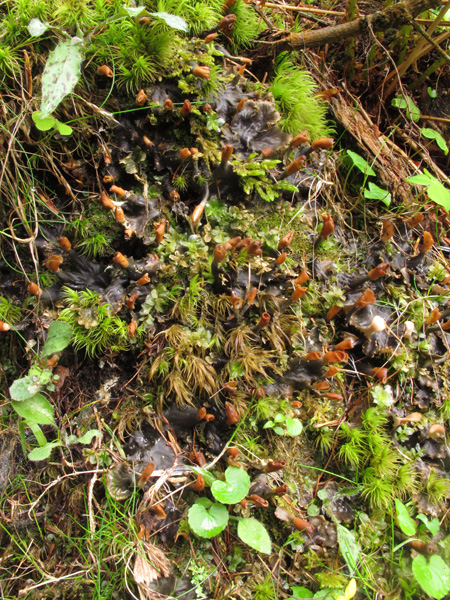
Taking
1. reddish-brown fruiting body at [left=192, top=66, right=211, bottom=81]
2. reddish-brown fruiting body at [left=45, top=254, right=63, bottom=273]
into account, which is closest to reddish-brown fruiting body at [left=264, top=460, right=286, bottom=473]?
reddish-brown fruiting body at [left=45, top=254, right=63, bottom=273]

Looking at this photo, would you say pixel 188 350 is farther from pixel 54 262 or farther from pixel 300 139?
pixel 300 139

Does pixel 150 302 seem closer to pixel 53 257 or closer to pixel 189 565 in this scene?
pixel 53 257

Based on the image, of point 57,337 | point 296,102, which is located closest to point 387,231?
point 296,102

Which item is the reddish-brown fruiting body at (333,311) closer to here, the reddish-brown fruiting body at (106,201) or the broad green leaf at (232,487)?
the broad green leaf at (232,487)

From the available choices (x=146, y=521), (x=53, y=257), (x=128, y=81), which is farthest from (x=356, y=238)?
(x=146, y=521)

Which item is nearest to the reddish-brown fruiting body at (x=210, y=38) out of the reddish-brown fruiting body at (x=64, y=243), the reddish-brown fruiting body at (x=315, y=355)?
the reddish-brown fruiting body at (x=64, y=243)

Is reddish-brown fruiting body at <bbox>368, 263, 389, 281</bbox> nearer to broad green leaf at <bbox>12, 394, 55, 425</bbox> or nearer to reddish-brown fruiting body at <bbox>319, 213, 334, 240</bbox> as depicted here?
reddish-brown fruiting body at <bbox>319, 213, 334, 240</bbox>
